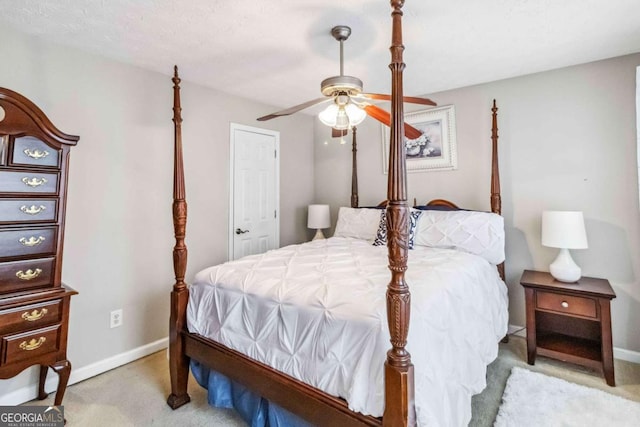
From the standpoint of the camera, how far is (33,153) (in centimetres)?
181

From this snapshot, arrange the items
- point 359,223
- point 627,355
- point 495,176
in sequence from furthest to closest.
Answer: point 359,223 < point 495,176 < point 627,355

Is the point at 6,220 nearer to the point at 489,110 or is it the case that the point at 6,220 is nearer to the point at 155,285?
the point at 155,285

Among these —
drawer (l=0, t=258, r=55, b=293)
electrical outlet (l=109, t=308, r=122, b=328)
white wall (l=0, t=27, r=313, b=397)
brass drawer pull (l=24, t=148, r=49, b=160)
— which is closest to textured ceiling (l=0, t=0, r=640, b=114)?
white wall (l=0, t=27, r=313, b=397)

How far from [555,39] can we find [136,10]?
110 inches

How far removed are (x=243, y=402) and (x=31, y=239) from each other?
1.51 meters

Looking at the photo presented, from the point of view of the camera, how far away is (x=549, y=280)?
2531 mm

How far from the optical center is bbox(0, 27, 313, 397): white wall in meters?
2.27

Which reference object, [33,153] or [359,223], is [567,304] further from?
[33,153]

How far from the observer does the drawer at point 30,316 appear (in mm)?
1697

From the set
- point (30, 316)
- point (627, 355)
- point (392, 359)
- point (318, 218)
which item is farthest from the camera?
point (318, 218)

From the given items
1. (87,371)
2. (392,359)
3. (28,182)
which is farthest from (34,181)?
(392,359)

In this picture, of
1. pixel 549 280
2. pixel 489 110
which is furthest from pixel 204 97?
pixel 549 280

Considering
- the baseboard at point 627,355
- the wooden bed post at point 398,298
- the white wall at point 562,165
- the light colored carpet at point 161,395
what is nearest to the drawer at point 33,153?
the light colored carpet at point 161,395

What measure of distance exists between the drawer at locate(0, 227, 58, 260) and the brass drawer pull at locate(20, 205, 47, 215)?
96mm
